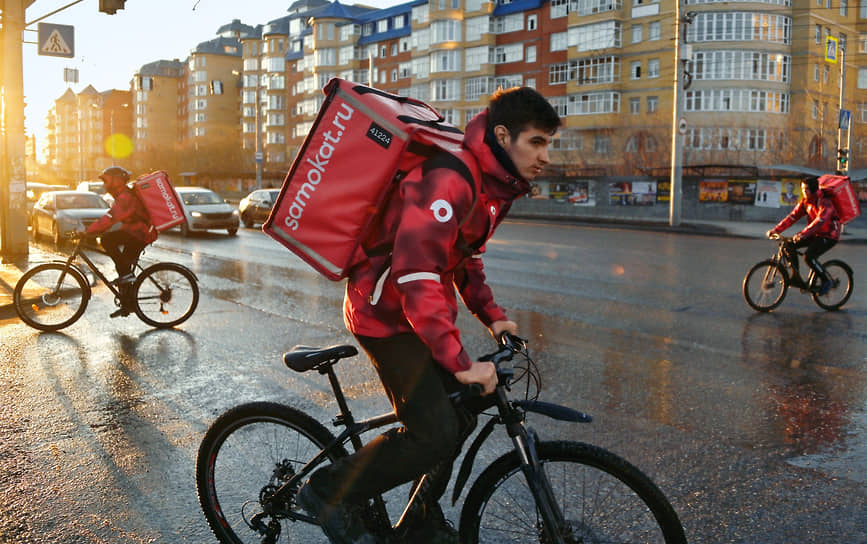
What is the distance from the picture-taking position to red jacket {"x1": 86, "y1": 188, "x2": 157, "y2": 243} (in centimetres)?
858

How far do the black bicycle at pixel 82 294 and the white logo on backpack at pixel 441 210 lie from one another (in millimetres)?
6851

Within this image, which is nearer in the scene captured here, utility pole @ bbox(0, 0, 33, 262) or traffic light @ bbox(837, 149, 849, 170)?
utility pole @ bbox(0, 0, 33, 262)

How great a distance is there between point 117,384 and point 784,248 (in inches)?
323

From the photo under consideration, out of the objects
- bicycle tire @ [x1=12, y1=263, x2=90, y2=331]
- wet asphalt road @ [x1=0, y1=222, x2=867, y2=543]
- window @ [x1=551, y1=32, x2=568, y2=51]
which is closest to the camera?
wet asphalt road @ [x1=0, y1=222, x2=867, y2=543]

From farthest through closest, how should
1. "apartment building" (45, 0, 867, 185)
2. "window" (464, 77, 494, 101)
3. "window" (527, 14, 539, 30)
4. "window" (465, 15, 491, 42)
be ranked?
"window" (464, 77, 494, 101)
"window" (465, 15, 491, 42)
"window" (527, 14, 539, 30)
"apartment building" (45, 0, 867, 185)

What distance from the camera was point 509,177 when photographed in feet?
8.39

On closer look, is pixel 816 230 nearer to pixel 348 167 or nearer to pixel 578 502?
pixel 578 502

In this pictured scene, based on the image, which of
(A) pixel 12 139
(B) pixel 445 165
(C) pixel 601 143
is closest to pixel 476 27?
(C) pixel 601 143

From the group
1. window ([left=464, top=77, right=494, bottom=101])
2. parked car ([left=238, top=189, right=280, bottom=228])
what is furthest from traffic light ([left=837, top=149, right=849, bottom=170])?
window ([left=464, top=77, right=494, bottom=101])

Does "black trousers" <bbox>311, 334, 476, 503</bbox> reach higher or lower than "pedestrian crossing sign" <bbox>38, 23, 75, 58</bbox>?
lower

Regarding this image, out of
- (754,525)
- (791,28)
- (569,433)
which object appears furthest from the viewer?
(791,28)

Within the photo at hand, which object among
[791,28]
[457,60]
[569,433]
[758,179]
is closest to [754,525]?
[569,433]

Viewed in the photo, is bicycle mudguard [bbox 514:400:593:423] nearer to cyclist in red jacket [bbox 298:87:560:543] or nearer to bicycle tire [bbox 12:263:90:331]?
cyclist in red jacket [bbox 298:87:560:543]

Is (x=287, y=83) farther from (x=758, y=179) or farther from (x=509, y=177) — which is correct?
(x=509, y=177)
